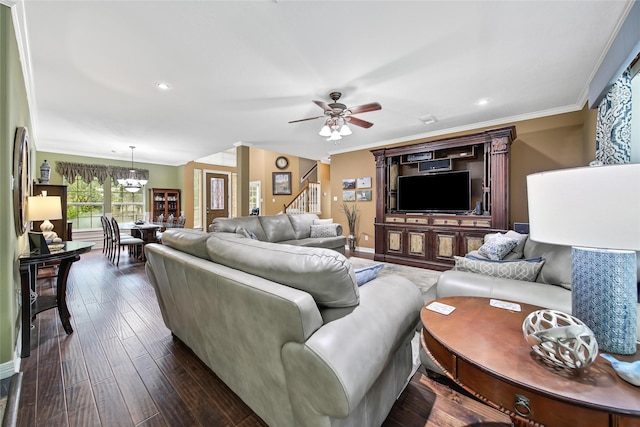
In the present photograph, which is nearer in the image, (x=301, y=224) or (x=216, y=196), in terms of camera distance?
(x=301, y=224)

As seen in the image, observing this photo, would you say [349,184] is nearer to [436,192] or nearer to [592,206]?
[436,192]

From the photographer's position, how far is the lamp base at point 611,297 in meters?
0.83

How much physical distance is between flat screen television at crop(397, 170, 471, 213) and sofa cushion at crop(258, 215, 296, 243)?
228cm

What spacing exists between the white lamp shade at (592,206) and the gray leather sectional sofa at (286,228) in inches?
144

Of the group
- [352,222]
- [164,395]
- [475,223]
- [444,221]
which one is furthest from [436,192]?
[164,395]

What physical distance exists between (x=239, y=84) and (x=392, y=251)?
3.94 metres

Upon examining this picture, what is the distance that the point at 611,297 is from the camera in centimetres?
84

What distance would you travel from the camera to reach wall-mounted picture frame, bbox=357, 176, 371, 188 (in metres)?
6.14

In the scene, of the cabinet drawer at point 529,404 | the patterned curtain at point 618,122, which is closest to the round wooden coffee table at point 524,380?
the cabinet drawer at point 529,404

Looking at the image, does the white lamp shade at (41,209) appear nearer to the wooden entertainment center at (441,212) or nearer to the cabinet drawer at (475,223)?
the wooden entertainment center at (441,212)

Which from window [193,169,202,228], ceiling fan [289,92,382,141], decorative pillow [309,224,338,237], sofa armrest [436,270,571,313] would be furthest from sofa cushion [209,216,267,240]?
window [193,169,202,228]

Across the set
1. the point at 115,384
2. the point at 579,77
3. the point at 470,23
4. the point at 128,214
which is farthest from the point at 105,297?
the point at 579,77

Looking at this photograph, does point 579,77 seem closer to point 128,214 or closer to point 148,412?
point 148,412

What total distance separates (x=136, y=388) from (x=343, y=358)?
154 cm
